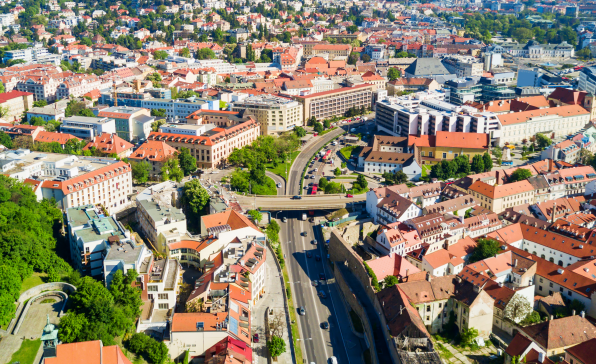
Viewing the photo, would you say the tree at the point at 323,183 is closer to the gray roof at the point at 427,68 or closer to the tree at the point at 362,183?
the tree at the point at 362,183

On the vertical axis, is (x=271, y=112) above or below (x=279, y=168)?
above

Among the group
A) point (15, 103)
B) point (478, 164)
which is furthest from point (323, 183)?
point (15, 103)

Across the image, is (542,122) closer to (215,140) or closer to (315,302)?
(215,140)

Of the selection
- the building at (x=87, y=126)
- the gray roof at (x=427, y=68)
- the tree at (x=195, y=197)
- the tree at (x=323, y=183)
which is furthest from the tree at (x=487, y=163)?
the building at (x=87, y=126)

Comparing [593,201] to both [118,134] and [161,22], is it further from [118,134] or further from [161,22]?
[161,22]

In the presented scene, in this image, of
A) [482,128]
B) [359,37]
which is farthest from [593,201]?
[359,37]
